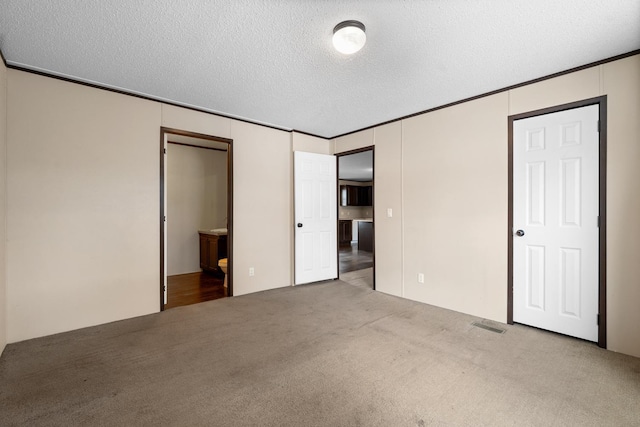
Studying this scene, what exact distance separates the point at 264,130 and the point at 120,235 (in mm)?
2339

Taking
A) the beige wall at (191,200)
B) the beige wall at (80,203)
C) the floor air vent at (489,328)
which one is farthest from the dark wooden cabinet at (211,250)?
the floor air vent at (489,328)

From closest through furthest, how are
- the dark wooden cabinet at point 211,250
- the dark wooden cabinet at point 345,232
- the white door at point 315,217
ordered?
the white door at point 315,217
the dark wooden cabinet at point 211,250
the dark wooden cabinet at point 345,232

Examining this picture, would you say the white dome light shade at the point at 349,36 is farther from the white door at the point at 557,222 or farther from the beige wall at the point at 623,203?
the beige wall at the point at 623,203

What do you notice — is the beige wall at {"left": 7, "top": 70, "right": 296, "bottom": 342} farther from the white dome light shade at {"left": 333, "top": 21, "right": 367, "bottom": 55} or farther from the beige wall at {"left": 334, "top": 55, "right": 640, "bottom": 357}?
the beige wall at {"left": 334, "top": 55, "right": 640, "bottom": 357}

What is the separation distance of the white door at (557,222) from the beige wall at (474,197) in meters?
0.11

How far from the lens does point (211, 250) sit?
5070 millimetres

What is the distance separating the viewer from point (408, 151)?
12.4 ft

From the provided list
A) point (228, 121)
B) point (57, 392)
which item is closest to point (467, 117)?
point (228, 121)

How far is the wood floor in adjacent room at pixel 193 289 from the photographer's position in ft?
12.1

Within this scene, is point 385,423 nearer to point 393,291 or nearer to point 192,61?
point 393,291

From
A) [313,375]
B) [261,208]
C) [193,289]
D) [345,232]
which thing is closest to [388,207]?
[261,208]

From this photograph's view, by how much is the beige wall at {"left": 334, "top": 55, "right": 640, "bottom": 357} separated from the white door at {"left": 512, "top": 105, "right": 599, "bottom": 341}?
0.11 meters

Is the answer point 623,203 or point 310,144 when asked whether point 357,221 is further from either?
point 623,203

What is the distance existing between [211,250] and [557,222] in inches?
195
